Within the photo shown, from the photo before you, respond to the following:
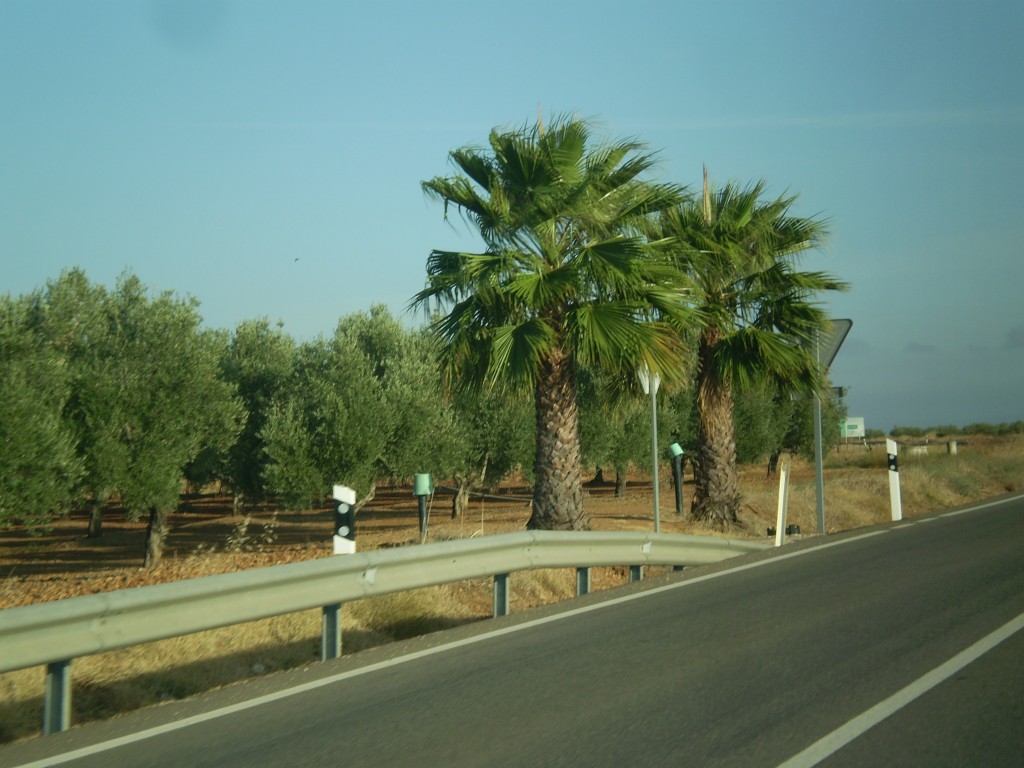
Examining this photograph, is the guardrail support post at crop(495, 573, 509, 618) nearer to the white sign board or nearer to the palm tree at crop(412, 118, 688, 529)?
the palm tree at crop(412, 118, 688, 529)

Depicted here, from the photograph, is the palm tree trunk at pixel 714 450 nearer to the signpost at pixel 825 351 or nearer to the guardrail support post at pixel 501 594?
the signpost at pixel 825 351

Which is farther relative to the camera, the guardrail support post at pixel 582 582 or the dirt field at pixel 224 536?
the dirt field at pixel 224 536

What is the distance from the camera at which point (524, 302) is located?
15.1 metres

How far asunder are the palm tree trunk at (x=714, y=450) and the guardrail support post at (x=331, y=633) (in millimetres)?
12729

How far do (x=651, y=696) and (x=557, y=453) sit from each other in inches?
357

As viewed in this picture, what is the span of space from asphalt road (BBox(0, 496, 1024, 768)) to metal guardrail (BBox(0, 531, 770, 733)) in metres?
0.43

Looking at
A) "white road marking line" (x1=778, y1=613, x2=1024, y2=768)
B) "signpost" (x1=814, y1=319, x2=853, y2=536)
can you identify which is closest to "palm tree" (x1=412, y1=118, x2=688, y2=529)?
"signpost" (x1=814, y1=319, x2=853, y2=536)

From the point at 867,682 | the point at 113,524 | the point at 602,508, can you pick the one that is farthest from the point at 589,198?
the point at 113,524

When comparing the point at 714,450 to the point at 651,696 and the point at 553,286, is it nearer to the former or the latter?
the point at 553,286

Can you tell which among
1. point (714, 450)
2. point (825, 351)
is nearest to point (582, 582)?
point (825, 351)

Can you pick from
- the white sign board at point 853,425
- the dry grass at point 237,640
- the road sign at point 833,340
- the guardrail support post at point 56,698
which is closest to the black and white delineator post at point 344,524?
the dry grass at point 237,640

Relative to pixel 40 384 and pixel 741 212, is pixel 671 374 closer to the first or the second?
pixel 741 212

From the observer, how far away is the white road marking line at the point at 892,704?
16.6 feet

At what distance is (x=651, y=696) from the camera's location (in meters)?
6.25
